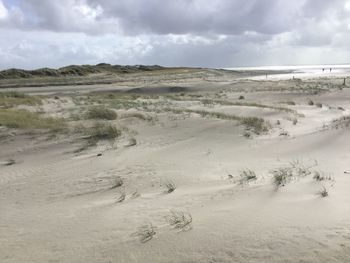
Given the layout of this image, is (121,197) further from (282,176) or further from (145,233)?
(282,176)

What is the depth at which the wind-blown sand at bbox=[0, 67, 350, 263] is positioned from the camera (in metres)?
5.96

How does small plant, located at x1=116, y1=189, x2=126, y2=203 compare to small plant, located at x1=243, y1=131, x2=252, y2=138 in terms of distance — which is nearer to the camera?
small plant, located at x1=116, y1=189, x2=126, y2=203

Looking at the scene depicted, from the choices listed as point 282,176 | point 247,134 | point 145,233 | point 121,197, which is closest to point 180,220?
point 145,233

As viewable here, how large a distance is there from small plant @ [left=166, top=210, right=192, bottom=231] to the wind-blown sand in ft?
0.30

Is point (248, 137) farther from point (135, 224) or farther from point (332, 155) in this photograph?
point (135, 224)

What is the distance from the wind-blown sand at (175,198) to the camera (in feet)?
19.6

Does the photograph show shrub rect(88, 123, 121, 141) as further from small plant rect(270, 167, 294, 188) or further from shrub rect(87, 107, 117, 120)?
small plant rect(270, 167, 294, 188)

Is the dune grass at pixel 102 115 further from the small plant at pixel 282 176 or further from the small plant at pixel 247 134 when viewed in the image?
the small plant at pixel 282 176

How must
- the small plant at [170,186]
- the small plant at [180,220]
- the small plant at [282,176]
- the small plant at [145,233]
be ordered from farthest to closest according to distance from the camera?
the small plant at [282,176] < the small plant at [170,186] < the small plant at [180,220] < the small plant at [145,233]

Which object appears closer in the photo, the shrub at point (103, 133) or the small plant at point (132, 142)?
the small plant at point (132, 142)

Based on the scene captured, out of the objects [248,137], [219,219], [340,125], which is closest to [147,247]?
[219,219]

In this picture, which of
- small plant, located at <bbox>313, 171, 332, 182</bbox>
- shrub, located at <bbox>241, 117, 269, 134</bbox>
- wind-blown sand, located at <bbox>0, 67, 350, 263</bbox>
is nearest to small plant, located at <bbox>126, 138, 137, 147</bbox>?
wind-blown sand, located at <bbox>0, 67, 350, 263</bbox>

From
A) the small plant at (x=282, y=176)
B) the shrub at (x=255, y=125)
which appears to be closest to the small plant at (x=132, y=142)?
the shrub at (x=255, y=125)

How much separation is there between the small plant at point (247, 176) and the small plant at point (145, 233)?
2.83 meters
